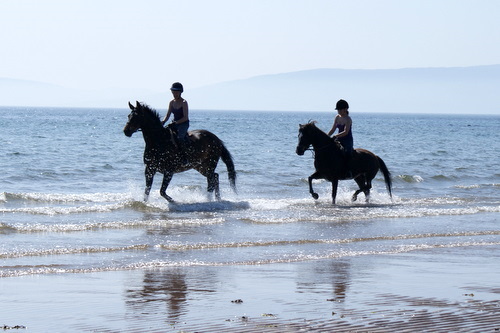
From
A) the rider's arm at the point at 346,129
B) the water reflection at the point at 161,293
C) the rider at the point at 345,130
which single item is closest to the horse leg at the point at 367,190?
the rider at the point at 345,130

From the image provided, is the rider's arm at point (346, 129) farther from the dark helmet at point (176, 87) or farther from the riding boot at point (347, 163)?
the dark helmet at point (176, 87)

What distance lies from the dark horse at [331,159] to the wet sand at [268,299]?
7345 millimetres

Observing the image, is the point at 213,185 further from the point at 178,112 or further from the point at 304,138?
the point at 304,138

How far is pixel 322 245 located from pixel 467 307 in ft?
15.8

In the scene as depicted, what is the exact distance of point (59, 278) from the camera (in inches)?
364

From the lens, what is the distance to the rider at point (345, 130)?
1812 cm

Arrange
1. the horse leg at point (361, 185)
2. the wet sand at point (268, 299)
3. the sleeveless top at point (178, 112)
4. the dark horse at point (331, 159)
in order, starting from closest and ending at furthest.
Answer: the wet sand at point (268, 299)
the sleeveless top at point (178, 112)
the dark horse at point (331, 159)
the horse leg at point (361, 185)

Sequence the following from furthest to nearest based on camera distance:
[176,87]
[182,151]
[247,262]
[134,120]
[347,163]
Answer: [347,163], [182,151], [176,87], [134,120], [247,262]

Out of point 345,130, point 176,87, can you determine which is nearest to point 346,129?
point 345,130

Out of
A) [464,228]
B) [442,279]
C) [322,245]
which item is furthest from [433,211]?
[442,279]

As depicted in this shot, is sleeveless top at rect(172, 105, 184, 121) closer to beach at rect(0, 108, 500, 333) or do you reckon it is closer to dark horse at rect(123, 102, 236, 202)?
dark horse at rect(123, 102, 236, 202)

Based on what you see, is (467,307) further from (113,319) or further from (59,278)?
(59,278)

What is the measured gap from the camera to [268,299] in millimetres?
8125

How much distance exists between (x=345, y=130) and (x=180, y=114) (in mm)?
3561
